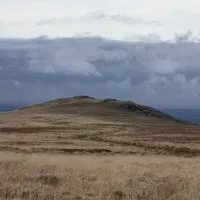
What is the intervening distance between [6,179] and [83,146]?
19.7 metres

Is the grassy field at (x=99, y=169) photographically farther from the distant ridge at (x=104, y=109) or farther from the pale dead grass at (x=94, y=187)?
the distant ridge at (x=104, y=109)

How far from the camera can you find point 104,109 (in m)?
85.5

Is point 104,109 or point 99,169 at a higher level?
point 104,109

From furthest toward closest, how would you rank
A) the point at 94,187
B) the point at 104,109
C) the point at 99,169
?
the point at 104,109, the point at 99,169, the point at 94,187

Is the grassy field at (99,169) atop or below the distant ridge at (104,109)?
below

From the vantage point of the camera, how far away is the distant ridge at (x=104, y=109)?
259 ft

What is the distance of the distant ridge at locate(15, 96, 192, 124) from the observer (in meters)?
78.9

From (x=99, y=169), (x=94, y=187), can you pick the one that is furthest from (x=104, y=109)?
(x=94, y=187)

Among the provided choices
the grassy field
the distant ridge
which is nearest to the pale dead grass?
the grassy field

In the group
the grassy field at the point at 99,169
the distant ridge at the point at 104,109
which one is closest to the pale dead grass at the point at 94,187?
the grassy field at the point at 99,169

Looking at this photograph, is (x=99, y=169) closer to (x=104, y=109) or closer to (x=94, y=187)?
(x=94, y=187)

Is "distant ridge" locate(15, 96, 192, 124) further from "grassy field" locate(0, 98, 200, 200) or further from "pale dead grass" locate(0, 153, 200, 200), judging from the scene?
"pale dead grass" locate(0, 153, 200, 200)

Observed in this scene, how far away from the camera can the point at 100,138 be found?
136 feet

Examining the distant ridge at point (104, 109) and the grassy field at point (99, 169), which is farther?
the distant ridge at point (104, 109)
